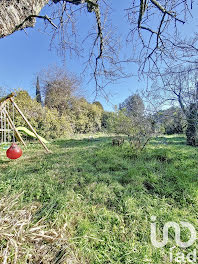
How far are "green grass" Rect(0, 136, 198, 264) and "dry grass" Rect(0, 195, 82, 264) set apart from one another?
0.32 ft

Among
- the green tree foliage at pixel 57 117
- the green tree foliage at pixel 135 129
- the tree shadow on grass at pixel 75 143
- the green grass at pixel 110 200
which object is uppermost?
the green tree foliage at pixel 57 117

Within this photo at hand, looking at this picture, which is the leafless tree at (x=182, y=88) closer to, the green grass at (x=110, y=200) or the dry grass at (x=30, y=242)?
the green grass at (x=110, y=200)

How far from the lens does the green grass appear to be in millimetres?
1223

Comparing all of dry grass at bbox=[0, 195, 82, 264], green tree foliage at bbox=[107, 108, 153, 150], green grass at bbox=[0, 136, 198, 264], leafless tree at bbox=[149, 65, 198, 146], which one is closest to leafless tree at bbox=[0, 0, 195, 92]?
leafless tree at bbox=[149, 65, 198, 146]

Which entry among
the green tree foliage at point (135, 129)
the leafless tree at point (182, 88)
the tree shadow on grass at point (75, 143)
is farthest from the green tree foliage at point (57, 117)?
the leafless tree at point (182, 88)

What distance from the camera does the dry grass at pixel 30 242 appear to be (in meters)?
1.06

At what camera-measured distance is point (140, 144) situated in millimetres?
4137

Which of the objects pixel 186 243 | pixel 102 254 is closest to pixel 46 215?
pixel 102 254

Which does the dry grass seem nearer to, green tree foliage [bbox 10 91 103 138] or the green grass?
the green grass

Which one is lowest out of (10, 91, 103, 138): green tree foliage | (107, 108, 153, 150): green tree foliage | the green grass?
the green grass

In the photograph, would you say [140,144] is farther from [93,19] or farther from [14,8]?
[14,8]

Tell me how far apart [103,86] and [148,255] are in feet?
9.07

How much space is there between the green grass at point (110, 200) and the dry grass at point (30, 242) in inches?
3.9

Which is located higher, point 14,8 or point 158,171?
point 14,8
